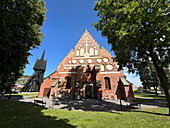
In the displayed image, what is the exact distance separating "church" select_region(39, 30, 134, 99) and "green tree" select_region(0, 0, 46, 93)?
7829mm

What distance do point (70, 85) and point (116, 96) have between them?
31.3 feet

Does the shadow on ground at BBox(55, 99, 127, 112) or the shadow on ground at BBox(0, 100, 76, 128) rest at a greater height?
the shadow on ground at BBox(0, 100, 76, 128)

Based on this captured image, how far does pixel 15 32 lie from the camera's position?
7.77m

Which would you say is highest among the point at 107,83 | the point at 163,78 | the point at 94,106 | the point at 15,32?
the point at 15,32

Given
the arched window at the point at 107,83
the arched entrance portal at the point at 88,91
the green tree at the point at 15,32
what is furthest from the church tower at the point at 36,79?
the arched window at the point at 107,83

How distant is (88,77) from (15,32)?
1291 centimetres

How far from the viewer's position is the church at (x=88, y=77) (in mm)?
13743

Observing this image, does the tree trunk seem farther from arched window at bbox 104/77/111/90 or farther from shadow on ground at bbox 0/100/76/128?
arched window at bbox 104/77/111/90

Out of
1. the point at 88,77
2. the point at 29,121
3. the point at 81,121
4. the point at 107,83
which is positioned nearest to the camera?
the point at 29,121

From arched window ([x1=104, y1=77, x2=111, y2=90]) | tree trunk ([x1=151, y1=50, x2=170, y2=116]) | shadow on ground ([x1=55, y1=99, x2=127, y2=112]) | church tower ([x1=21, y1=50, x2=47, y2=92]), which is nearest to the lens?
tree trunk ([x1=151, y1=50, x2=170, y2=116])

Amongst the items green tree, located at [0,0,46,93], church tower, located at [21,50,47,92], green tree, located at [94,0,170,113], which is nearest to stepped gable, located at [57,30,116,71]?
green tree, located at [0,0,46,93]

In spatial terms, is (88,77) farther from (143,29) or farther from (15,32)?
(15,32)

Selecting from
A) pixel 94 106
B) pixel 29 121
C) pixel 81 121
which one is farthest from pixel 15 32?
pixel 94 106

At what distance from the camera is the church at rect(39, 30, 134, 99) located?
13743mm
